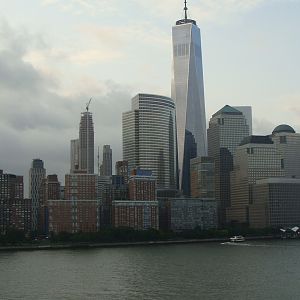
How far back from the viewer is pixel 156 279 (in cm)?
7050

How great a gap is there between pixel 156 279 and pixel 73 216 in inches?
5004

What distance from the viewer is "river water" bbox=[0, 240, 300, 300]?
59.3m

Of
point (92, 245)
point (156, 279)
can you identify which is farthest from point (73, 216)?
point (156, 279)

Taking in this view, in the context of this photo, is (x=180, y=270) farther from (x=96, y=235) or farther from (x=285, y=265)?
→ (x=96, y=235)

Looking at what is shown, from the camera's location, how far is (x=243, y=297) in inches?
2221

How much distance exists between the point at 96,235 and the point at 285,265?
89636mm

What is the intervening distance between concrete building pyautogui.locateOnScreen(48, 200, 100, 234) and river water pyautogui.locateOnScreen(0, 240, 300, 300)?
92617 millimetres

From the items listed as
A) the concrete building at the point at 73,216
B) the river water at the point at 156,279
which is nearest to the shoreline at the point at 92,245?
the concrete building at the point at 73,216

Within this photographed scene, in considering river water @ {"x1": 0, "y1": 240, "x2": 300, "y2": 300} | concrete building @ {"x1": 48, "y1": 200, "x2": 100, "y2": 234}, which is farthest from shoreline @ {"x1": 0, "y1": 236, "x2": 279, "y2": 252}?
river water @ {"x1": 0, "y1": 240, "x2": 300, "y2": 300}

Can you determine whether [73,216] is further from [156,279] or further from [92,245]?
[156,279]

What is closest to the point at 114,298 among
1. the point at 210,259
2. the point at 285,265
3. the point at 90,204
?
the point at 285,265

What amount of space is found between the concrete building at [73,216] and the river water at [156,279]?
92617 millimetres

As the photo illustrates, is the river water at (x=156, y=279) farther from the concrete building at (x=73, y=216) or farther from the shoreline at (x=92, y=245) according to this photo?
the concrete building at (x=73, y=216)

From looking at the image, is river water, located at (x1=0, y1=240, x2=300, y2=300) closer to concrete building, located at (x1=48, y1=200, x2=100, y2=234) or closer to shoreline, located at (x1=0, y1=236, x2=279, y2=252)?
shoreline, located at (x1=0, y1=236, x2=279, y2=252)
